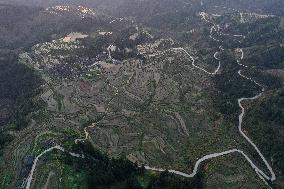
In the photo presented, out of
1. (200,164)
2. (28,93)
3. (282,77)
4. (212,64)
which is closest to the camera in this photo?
(200,164)

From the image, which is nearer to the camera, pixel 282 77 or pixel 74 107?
pixel 74 107

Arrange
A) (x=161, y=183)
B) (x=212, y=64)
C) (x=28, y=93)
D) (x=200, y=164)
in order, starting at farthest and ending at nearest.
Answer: (x=212, y=64)
(x=28, y=93)
(x=200, y=164)
(x=161, y=183)

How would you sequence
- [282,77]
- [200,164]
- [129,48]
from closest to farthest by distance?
[200,164]
[282,77]
[129,48]

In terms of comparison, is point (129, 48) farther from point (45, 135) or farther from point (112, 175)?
point (112, 175)

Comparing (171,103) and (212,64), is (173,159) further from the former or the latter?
(212,64)

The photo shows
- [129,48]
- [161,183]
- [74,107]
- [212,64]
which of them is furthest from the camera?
[129,48]

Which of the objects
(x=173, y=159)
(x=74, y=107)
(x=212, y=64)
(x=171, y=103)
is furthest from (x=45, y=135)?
(x=212, y=64)

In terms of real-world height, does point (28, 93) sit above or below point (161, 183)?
below

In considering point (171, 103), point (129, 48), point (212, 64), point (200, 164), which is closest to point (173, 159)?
point (200, 164)

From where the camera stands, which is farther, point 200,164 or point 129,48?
point 129,48
